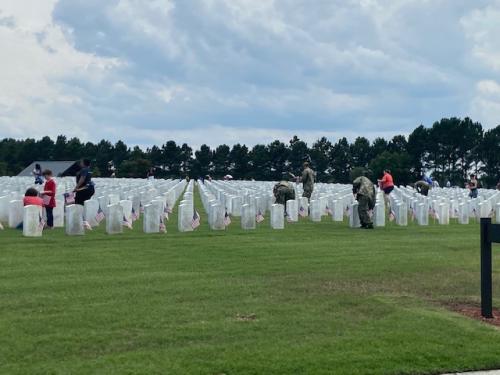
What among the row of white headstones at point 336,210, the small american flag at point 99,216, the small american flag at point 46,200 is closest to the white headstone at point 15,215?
the small american flag at point 46,200

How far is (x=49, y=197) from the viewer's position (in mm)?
16484

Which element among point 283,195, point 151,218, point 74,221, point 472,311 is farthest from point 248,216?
point 472,311

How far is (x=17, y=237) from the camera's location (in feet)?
46.3

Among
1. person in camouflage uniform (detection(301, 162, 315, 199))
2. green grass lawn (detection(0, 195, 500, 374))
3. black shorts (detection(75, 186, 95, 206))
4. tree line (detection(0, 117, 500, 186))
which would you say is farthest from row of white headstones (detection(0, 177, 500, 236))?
tree line (detection(0, 117, 500, 186))

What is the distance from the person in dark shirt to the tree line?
63.1m

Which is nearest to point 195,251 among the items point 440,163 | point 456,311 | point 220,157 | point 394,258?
point 394,258

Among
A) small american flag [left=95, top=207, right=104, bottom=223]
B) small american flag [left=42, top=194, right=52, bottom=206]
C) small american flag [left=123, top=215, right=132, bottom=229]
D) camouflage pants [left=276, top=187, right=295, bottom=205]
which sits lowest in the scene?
small american flag [left=123, top=215, right=132, bottom=229]

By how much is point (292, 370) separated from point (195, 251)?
727 centimetres

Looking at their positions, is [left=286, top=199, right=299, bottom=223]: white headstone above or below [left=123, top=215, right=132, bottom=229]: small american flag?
above

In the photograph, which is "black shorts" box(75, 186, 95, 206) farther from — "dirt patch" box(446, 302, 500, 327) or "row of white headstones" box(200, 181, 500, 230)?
"dirt patch" box(446, 302, 500, 327)

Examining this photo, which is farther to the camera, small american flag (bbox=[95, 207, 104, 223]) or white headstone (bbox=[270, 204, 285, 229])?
small american flag (bbox=[95, 207, 104, 223])

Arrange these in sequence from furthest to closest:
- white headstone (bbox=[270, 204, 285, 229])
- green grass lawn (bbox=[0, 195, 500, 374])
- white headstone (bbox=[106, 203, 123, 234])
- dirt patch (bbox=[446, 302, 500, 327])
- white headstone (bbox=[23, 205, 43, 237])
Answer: white headstone (bbox=[270, 204, 285, 229]) → white headstone (bbox=[106, 203, 123, 234]) → white headstone (bbox=[23, 205, 43, 237]) → dirt patch (bbox=[446, 302, 500, 327]) → green grass lawn (bbox=[0, 195, 500, 374])

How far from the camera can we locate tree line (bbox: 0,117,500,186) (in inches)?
3361

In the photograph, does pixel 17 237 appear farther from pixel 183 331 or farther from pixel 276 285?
pixel 183 331
